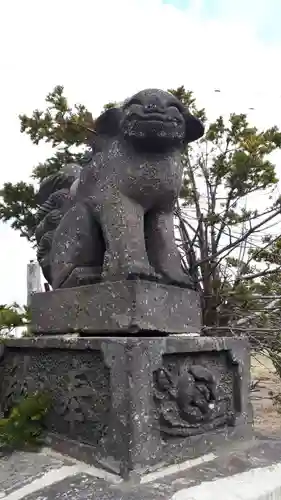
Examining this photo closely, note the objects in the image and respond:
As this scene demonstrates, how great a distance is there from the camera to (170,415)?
1.69 m

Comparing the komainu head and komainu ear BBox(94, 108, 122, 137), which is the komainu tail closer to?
komainu ear BBox(94, 108, 122, 137)

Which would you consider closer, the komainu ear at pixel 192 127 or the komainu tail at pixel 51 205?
the komainu ear at pixel 192 127

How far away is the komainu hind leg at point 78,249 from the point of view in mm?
2066

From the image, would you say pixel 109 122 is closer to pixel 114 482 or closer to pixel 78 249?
pixel 78 249

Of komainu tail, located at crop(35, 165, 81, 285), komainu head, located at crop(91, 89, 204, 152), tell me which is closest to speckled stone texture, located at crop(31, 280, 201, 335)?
komainu tail, located at crop(35, 165, 81, 285)

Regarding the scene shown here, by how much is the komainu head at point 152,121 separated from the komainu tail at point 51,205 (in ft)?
1.56

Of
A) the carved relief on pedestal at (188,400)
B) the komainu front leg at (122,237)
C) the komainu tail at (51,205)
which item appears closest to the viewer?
the carved relief on pedestal at (188,400)

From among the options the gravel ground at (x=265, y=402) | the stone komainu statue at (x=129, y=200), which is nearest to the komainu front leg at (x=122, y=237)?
the stone komainu statue at (x=129, y=200)

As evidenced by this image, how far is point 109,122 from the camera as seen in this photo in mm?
2090

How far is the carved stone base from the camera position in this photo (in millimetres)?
1564

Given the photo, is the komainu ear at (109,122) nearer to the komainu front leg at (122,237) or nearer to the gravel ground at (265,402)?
the komainu front leg at (122,237)

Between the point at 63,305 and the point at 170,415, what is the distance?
2.16ft

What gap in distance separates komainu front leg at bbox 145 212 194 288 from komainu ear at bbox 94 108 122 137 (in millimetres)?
413

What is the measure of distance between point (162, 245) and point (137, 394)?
75cm
